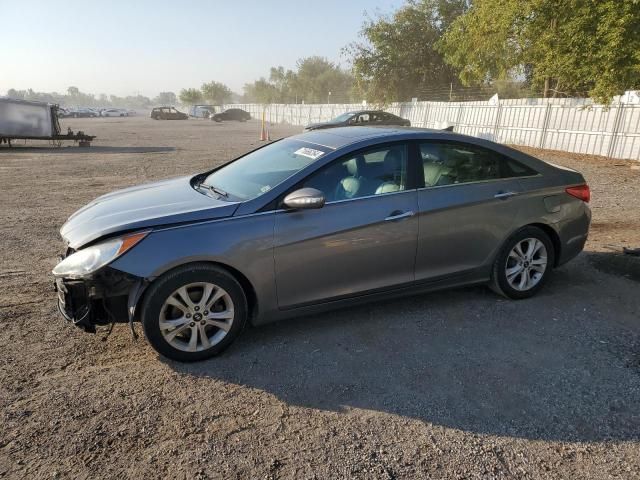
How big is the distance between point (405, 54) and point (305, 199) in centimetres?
3180

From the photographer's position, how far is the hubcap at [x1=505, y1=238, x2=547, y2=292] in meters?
4.50

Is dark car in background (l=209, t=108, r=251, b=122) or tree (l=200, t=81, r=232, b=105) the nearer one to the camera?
dark car in background (l=209, t=108, r=251, b=122)

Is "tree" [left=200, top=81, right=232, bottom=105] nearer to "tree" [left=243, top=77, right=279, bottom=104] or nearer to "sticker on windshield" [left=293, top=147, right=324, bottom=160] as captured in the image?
"tree" [left=243, top=77, right=279, bottom=104]

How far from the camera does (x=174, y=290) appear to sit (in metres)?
3.27

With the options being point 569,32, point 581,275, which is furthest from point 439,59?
point 581,275

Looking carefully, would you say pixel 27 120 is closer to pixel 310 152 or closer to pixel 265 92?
pixel 310 152

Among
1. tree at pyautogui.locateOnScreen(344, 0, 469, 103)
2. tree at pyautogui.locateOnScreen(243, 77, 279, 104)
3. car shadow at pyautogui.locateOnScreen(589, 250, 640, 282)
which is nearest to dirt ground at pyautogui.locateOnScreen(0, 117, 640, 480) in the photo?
car shadow at pyautogui.locateOnScreen(589, 250, 640, 282)

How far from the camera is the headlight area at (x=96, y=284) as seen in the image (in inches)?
125

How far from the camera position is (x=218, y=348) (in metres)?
3.47

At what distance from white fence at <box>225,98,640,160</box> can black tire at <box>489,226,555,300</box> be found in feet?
42.3

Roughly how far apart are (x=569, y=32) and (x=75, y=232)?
1603cm

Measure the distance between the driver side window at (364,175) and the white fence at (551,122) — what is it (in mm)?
14093

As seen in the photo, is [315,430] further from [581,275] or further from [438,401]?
[581,275]

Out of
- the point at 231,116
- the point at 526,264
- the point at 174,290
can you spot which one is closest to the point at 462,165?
the point at 526,264
